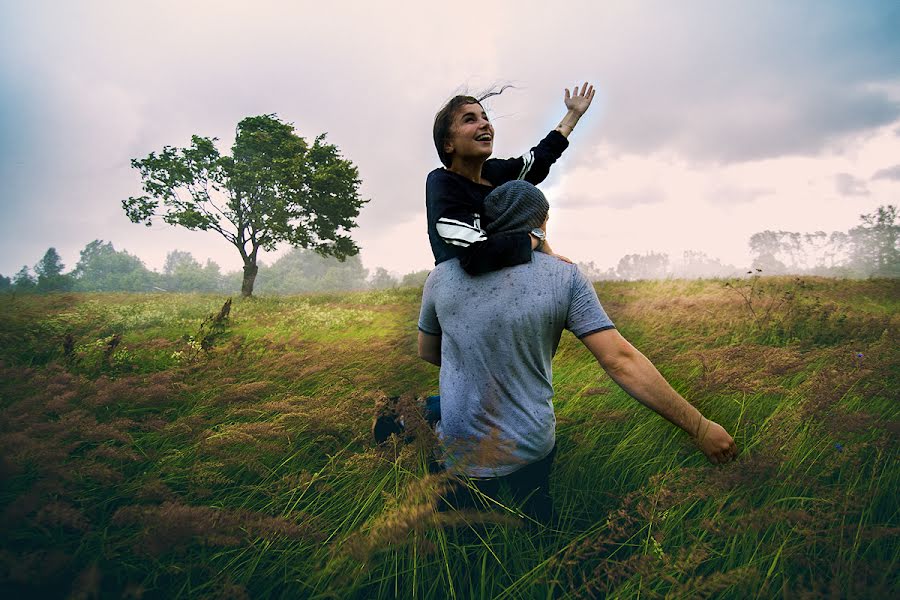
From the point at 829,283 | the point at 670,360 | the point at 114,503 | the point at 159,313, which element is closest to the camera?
the point at 114,503

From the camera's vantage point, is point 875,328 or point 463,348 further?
point 875,328

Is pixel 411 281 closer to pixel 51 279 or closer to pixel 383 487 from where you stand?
pixel 51 279

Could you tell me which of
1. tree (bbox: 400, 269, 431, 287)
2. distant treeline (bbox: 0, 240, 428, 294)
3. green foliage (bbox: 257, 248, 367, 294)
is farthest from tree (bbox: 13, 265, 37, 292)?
green foliage (bbox: 257, 248, 367, 294)

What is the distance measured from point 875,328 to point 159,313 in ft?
23.0

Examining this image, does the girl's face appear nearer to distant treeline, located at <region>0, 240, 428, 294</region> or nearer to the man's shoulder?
the man's shoulder

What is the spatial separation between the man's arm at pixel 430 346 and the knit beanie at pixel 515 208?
58 cm

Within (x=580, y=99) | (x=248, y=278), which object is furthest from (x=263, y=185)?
(x=580, y=99)

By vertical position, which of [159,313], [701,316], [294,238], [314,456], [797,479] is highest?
[294,238]

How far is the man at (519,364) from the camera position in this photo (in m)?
1.21

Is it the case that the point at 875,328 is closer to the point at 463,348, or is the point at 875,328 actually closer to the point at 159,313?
the point at 463,348

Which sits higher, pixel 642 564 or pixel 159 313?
pixel 159 313

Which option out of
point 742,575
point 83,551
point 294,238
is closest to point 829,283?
point 742,575

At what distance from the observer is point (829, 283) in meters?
5.47

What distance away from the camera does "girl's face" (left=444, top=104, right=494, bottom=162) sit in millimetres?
1601
